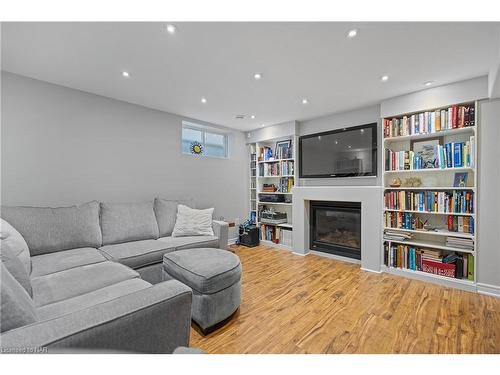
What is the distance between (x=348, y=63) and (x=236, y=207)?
10.3 feet

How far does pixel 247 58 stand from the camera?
6.40 feet

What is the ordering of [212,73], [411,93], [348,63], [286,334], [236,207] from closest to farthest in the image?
[286,334] → [348,63] → [212,73] → [411,93] → [236,207]

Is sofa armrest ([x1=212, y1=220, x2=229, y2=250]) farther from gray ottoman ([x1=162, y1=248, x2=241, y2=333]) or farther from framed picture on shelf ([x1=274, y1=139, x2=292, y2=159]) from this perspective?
framed picture on shelf ([x1=274, y1=139, x2=292, y2=159])

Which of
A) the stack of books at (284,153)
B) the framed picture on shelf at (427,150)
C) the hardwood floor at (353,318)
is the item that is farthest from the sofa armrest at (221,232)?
the framed picture on shelf at (427,150)

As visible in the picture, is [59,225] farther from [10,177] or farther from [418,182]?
[418,182]

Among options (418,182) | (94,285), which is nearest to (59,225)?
(94,285)

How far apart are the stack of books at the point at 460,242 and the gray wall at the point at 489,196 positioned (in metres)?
0.07

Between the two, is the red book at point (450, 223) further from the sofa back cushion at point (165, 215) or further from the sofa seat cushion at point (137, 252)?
the sofa back cushion at point (165, 215)

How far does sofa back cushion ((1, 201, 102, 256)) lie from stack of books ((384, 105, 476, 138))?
12.4ft

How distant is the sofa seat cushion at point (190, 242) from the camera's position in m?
2.49

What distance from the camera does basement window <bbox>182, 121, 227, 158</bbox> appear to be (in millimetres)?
3850

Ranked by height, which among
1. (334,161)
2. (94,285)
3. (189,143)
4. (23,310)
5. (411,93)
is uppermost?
(411,93)

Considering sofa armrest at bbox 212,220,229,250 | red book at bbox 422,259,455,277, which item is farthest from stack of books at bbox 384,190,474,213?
sofa armrest at bbox 212,220,229,250

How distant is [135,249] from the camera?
2.26 meters
